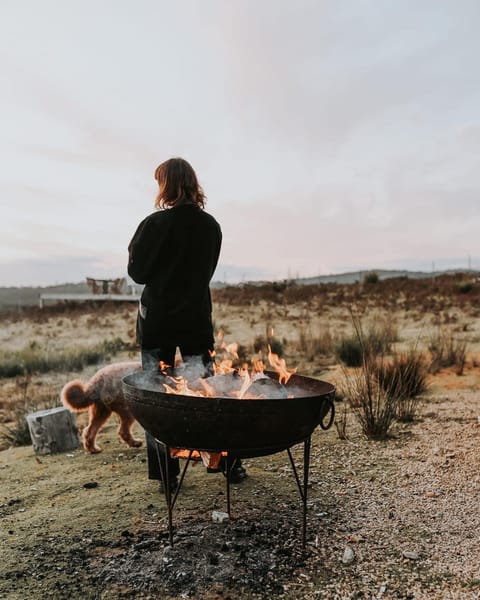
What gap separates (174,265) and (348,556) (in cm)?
200

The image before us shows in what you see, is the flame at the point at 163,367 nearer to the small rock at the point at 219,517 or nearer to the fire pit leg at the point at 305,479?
the small rock at the point at 219,517

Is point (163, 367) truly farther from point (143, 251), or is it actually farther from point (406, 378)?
point (406, 378)

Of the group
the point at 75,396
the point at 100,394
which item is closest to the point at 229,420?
the point at 100,394

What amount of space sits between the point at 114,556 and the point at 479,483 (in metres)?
2.66

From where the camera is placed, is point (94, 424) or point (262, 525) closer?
point (262, 525)

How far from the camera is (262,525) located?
338 cm

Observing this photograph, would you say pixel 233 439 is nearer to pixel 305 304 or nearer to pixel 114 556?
pixel 114 556

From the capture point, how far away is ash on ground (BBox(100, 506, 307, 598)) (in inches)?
108

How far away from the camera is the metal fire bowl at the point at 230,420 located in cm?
262

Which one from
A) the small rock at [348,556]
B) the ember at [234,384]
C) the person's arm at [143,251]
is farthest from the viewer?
the person's arm at [143,251]

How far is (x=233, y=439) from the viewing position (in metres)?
2.69

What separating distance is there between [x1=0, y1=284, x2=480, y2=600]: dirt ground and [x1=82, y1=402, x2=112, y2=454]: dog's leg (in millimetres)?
115

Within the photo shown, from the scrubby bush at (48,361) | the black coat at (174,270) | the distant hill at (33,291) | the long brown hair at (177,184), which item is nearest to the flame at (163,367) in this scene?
the black coat at (174,270)

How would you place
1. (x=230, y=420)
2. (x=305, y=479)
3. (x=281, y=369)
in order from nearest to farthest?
(x=230, y=420) → (x=305, y=479) → (x=281, y=369)
